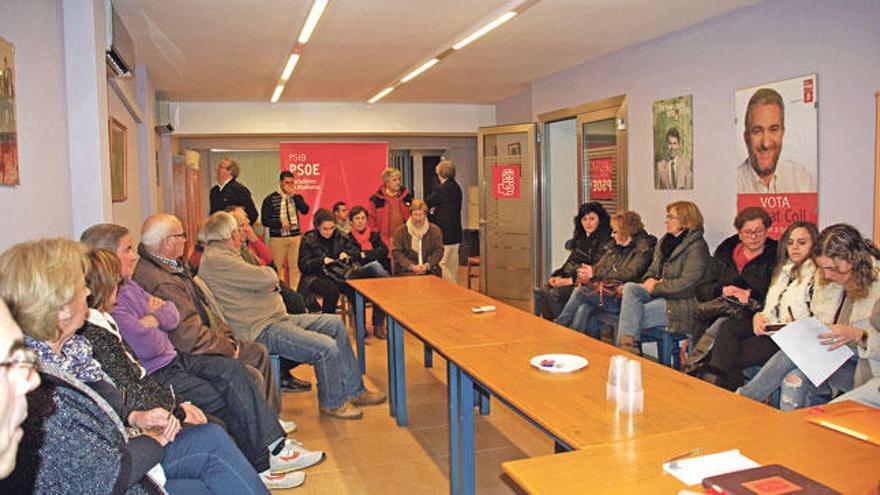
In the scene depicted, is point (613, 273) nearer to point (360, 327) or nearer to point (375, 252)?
point (360, 327)

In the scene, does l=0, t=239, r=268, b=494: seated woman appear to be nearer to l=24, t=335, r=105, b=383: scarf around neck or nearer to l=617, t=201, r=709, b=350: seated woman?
l=24, t=335, r=105, b=383: scarf around neck

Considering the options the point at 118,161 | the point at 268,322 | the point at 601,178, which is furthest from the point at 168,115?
the point at 268,322

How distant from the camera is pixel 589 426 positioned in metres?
2.06

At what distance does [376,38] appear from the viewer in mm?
5719

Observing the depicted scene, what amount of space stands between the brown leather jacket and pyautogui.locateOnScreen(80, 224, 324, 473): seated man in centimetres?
5

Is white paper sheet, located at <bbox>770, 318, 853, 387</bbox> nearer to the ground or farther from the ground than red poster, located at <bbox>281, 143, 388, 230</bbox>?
nearer to the ground

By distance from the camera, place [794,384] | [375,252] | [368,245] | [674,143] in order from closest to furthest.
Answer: [794,384], [674,143], [375,252], [368,245]

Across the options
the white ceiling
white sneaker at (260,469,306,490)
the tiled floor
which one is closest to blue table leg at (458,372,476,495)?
the tiled floor

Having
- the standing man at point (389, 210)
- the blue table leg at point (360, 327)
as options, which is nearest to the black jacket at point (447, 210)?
the standing man at point (389, 210)

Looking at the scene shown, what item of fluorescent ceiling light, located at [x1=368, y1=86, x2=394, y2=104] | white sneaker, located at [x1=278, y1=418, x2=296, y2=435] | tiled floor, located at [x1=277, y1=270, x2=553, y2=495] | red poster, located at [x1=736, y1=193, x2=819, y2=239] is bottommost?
tiled floor, located at [x1=277, y1=270, x2=553, y2=495]

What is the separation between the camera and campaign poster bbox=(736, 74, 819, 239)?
4668mm

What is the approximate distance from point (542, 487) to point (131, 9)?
4326 millimetres

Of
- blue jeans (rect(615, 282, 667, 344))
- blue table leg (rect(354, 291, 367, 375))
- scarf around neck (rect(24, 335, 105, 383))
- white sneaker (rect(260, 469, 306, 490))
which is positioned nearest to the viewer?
scarf around neck (rect(24, 335, 105, 383))

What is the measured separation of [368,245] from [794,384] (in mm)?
4700
